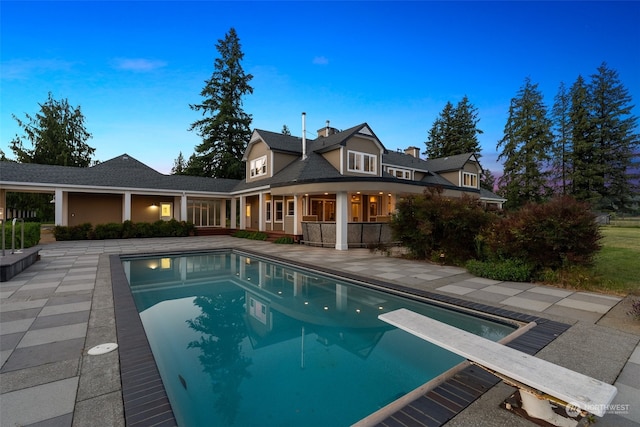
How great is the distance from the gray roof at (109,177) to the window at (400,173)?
532 inches

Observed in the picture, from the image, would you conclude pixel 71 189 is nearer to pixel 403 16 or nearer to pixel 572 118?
pixel 403 16

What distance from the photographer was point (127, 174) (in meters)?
20.9

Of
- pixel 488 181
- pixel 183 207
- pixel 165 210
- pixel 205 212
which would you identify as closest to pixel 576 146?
pixel 488 181

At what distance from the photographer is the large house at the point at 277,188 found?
14250mm

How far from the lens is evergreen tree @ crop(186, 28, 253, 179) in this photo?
34.5 metres

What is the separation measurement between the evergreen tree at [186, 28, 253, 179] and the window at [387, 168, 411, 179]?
19550 mm

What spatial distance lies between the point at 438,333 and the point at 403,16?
15895 millimetres

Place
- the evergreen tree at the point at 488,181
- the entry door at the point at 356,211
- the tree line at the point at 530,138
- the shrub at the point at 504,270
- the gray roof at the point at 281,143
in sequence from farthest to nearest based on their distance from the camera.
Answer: the evergreen tree at the point at 488,181
the tree line at the point at 530,138
the gray roof at the point at 281,143
the entry door at the point at 356,211
the shrub at the point at 504,270

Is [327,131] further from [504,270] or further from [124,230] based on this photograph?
[504,270]

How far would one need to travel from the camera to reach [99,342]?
351cm

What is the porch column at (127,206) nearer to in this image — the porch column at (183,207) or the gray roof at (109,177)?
the gray roof at (109,177)

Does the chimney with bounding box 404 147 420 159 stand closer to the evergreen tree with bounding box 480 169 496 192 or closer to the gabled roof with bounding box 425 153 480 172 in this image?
the gabled roof with bounding box 425 153 480 172

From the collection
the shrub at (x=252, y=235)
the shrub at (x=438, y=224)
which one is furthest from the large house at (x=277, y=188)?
the shrub at (x=438, y=224)

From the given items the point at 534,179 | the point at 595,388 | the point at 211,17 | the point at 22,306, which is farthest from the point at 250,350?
the point at 534,179
